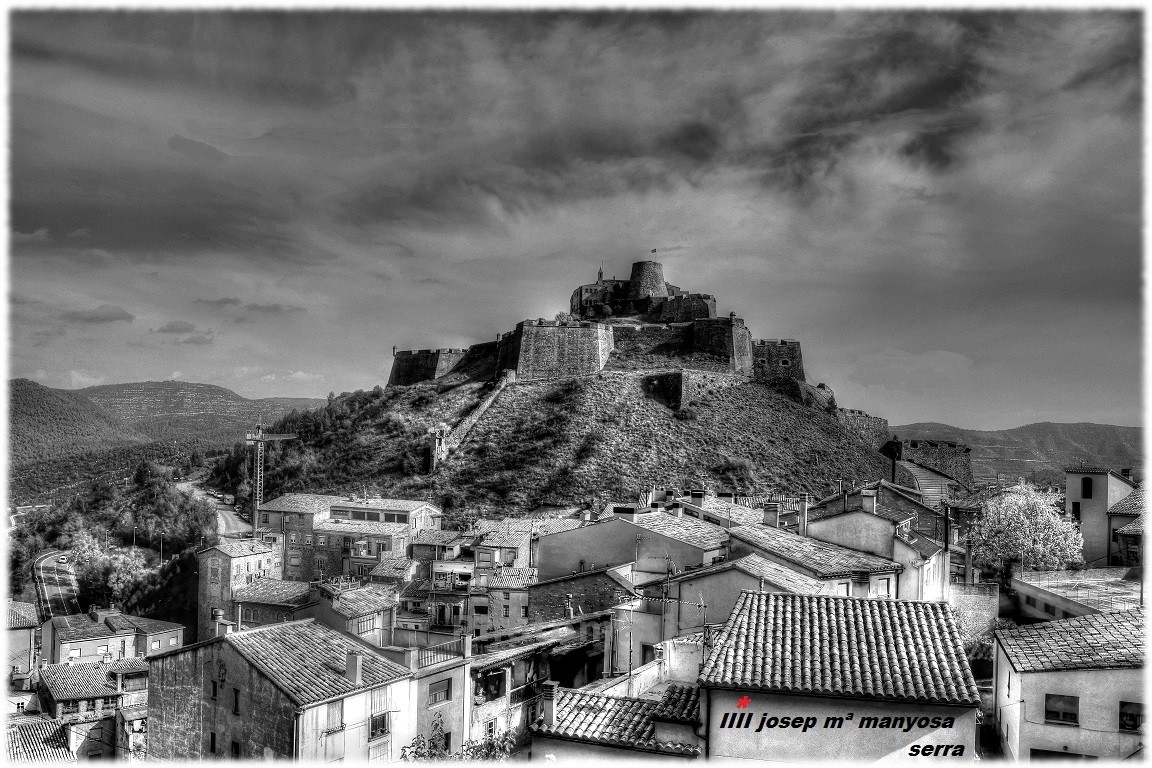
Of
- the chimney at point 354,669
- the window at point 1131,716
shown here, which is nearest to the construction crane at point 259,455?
the chimney at point 354,669

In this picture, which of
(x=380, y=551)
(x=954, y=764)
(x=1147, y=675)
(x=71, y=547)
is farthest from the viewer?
(x=71, y=547)

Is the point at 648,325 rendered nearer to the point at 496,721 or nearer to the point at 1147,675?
the point at 496,721

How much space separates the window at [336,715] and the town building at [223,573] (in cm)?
2448

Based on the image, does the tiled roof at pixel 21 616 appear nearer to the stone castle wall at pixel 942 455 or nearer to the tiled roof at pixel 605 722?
the tiled roof at pixel 605 722

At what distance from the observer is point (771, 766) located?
6.83m

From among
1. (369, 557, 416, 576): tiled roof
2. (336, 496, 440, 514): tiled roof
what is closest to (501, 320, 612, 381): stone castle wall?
(336, 496, 440, 514): tiled roof

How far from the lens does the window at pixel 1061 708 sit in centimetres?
923

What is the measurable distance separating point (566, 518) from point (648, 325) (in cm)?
3021

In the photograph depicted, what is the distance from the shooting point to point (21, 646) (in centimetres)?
3300

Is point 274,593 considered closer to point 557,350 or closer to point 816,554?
point 816,554

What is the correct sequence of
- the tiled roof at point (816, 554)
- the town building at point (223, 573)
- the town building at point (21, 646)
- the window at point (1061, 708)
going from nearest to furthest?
the window at point (1061, 708) < the tiled roof at point (816, 554) < the town building at point (21, 646) < the town building at point (223, 573)

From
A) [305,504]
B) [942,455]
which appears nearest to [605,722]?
[305,504]

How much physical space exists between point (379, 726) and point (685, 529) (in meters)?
7.71

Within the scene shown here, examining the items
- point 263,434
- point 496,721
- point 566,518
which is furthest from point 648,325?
point 496,721
